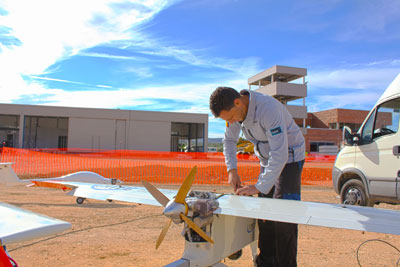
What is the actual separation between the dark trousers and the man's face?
2.31 feet

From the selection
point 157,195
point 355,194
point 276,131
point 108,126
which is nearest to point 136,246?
point 157,195

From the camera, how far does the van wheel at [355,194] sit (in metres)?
6.81

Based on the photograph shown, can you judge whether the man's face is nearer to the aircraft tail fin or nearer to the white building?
the aircraft tail fin

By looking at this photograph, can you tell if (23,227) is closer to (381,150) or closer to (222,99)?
(222,99)

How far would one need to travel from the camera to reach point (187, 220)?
7.77 feet

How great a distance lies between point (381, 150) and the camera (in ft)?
20.8

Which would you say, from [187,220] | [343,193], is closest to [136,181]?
[343,193]

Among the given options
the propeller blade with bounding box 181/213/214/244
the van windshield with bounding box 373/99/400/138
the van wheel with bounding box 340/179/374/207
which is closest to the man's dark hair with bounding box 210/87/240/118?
the propeller blade with bounding box 181/213/214/244

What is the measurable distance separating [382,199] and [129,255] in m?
5.25

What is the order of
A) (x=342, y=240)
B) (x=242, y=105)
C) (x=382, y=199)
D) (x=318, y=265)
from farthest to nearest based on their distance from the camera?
(x=382, y=199), (x=342, y=240), (x=318, y=265), (x=242, y=105)

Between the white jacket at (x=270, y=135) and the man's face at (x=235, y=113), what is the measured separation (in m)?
0.07

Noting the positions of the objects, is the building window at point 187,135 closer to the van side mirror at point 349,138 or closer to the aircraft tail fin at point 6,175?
the aircraft tail fin at point 6,175

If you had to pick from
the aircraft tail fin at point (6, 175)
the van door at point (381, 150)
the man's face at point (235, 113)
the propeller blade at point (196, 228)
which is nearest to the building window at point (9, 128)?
the aircraft tail fin at point (6, 175)

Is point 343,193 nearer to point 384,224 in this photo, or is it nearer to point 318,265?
point 318,265
